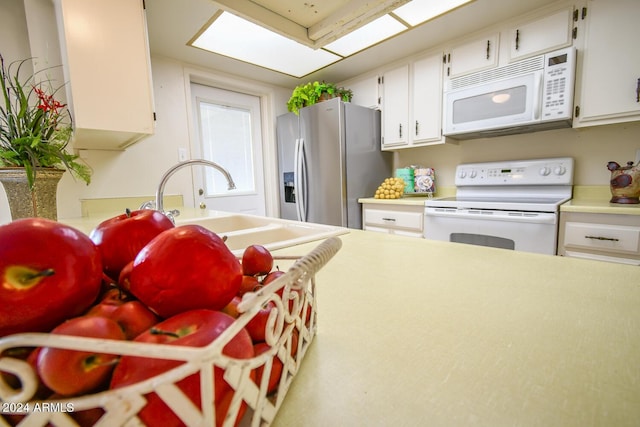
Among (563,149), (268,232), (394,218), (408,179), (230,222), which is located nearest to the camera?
(268,232)

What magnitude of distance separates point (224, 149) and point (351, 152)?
129 cm

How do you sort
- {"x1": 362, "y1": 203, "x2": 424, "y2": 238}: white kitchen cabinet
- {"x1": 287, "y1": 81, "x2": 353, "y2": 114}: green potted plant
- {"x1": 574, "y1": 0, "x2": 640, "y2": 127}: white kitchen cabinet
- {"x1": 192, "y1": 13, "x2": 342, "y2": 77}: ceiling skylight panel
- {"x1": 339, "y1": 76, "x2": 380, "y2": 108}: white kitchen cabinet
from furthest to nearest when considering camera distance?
{"x1": 339, "y1": 76, "x2": 380, "y2": 108}: white kitchen cabinet → {"x1": 287, "y1": 81, "x2": 353, "y2": 114}: green potted plant → {"x1": 362, "y1": 203, "x2": 424, "y2": 238}: white kitchen cabinet → {"x1": 192, "y1": 13, "x2": 342, "y2": 77}: ceiling skylight panel → {"x1": 574, "y1": 0, "x2": 640, "y2": 127}: white kitchen cabinet

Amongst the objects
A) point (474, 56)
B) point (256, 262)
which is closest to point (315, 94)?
point (474, 56)

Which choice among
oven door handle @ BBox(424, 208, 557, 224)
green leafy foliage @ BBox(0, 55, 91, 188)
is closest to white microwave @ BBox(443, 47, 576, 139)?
oven door handle @ BBox(424, 208, 557, 224)

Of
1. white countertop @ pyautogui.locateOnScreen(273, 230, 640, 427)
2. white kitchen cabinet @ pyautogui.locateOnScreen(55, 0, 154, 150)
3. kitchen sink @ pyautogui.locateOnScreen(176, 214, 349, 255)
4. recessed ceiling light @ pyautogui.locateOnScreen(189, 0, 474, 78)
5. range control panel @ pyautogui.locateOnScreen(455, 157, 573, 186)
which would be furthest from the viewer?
range control panel @ pyautogui.locateOnScreen(455, 157, 573, 186)

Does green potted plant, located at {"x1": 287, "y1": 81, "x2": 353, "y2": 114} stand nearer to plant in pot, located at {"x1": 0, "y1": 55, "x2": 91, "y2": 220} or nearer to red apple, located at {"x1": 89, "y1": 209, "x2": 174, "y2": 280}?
plant in pot, located at {"x1": 0, "y1": 55, "x2": 91, "y2": 220}

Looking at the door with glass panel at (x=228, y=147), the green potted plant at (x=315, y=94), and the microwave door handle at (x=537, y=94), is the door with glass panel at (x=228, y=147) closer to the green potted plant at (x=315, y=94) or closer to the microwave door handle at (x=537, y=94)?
the green potted plant at (x=315, y=94)

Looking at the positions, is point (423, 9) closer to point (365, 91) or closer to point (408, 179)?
point (365, 91)

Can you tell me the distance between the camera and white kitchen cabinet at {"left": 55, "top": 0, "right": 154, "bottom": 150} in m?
1.28

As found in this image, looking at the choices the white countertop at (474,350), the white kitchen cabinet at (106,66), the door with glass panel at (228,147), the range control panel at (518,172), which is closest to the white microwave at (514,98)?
the range control panel at (518,172)

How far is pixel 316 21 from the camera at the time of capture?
100 centimetres

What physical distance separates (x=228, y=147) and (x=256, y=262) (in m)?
2.72

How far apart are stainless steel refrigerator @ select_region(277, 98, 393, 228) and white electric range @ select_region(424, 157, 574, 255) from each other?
2.26 feet

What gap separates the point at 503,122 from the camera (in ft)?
6.16
